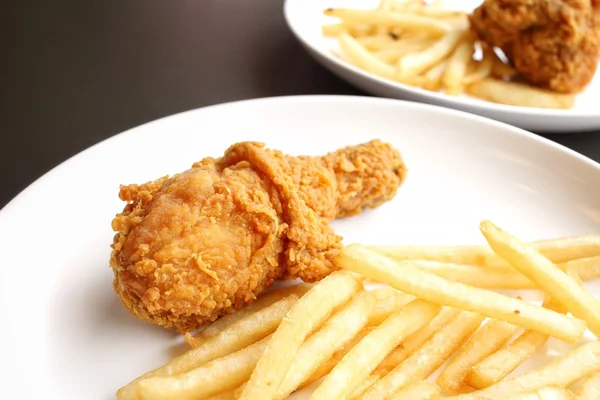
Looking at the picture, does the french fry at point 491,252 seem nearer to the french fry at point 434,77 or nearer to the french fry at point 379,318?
the french fry at point 379,318

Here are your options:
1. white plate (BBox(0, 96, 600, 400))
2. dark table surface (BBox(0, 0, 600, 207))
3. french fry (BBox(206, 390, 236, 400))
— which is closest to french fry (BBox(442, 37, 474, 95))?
white plate (BBox(0, 96, 600, 400))

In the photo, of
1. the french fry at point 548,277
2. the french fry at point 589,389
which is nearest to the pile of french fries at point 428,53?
the french fry at point 548,277

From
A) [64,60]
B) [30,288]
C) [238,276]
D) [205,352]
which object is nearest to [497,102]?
[238,276]

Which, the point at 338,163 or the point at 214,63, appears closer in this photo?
the point at 338,163

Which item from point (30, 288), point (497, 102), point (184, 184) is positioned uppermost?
point (184, 184)

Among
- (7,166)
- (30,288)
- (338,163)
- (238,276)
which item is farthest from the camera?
(7,166)

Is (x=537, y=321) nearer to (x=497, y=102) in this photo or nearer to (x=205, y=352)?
(x=205, y=352)

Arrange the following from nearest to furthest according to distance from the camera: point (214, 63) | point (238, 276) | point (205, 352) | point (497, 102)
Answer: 1. point (205, 352)
2. point (238, 276)
3. point (497, 102)
4. point (214, 63)

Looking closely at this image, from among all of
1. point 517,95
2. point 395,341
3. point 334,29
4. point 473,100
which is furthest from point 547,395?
point 334,29
